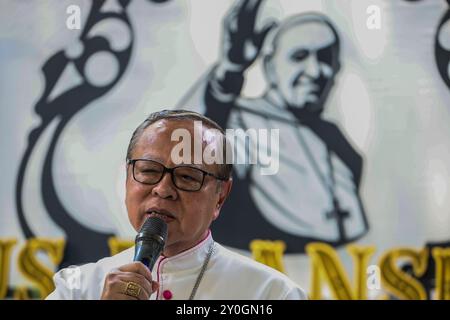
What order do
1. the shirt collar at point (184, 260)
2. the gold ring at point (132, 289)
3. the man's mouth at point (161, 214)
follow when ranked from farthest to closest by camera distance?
the shirt collar at point (184, 260) < the man's mouth at point (161, 214) < the gold ring at point (132, 289)

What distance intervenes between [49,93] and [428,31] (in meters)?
1.17

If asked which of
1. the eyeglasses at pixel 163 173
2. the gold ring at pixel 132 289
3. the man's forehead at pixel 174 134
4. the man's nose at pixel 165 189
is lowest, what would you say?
the gold ring at pixel 132 289

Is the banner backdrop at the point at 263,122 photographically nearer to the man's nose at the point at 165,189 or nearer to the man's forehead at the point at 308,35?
the man's forehead at the point at 308,35

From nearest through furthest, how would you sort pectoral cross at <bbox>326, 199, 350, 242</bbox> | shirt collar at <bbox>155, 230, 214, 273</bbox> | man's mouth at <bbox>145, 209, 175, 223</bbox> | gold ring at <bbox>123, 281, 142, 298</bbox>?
gold ring at <bbox>123, 281, 142, 298</bbox>
man's mouth at <bbox>145, 209, 175, 223</bbox>
shirt collar at <bbox>155, 230, 214, 273</bbox>
pectoral cross at <bbox>326, 199, 350, 242</bbox>

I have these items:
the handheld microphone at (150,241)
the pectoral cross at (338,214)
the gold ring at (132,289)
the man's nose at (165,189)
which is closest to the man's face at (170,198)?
the man's nose at (165,189)

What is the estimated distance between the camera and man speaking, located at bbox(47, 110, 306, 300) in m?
1.65

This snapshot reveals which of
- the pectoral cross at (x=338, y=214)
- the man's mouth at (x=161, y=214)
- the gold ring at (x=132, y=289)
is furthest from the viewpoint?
the pectoral cross at (x=338, y=214)

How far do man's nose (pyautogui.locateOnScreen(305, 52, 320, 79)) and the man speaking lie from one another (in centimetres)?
45

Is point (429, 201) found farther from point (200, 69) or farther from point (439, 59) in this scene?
point (200, 69)

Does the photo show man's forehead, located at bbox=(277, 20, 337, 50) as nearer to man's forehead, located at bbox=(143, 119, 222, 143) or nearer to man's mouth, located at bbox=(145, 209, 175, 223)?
man's forehead, located at bbox=(143, 119, 222, 143)

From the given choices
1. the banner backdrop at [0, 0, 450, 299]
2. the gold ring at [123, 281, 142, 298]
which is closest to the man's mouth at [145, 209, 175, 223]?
the gold ring at [123, 281, 142, 298]

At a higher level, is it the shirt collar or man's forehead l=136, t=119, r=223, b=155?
man's forehead l=136, t=119, r=223, b=155

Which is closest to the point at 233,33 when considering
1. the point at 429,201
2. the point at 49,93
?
the point at 49,93

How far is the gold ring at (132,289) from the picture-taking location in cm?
128
